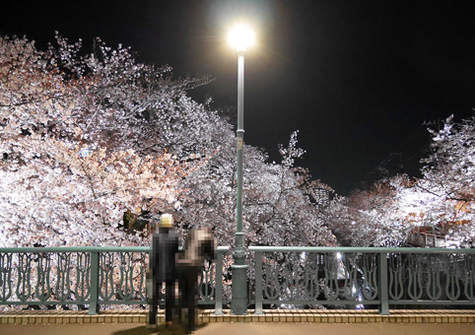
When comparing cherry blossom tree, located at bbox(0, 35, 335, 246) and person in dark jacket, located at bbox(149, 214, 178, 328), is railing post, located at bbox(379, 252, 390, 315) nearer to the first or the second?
person in dark jacket, located at bbox(149, 214, 178, 328)

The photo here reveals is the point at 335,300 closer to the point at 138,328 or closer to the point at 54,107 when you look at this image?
the point at 138,328

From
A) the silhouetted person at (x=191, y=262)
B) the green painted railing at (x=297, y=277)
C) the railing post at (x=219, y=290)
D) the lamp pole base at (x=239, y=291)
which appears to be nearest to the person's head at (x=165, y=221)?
the silhouetted person at (x=191, y=262)

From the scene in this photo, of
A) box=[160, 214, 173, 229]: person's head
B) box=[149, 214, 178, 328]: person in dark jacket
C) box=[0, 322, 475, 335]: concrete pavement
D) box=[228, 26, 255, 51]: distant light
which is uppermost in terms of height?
box=[228, 26, 255, 51]: distant light

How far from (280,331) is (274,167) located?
15.9 metres

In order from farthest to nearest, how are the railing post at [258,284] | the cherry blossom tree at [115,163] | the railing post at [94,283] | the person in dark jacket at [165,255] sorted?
1. the cherry blossom tree at [115,163]
2. the railing post at [258,284]
3. the railing post at [94,283]
4. the person in dark jacket at [165,255]

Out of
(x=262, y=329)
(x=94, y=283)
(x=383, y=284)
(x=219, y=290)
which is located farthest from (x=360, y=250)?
(x=94, y=283)

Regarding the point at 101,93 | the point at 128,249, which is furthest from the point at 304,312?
the point at 101,93

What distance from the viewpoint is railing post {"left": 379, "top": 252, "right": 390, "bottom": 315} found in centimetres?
528

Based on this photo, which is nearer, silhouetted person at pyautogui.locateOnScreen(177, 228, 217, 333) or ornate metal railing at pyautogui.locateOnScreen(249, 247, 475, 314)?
silhouetted person at pyautogui.locateOnScreen(177, 228, 217, 333)

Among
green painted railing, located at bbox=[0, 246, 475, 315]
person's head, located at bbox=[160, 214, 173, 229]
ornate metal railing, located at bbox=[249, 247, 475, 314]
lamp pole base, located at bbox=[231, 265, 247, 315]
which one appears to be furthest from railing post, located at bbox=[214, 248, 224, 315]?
person's head, located at bbox=[160, 214, 173, 229]

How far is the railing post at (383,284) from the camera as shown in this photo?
528 cm

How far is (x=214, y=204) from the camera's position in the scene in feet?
43.5

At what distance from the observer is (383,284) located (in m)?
5.40

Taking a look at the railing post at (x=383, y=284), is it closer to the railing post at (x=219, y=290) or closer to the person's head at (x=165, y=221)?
the railing post at (x=219, y=290)
